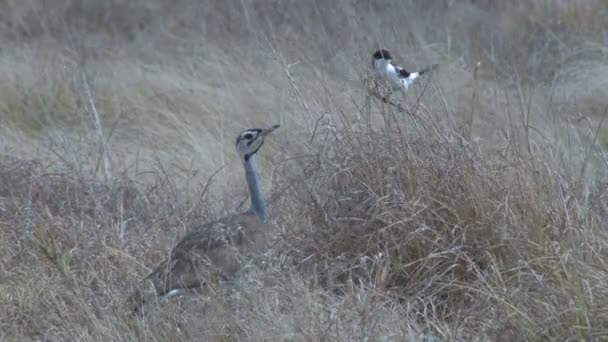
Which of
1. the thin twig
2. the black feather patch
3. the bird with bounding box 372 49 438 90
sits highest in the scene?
the bird with bounding box 372 49 438 90

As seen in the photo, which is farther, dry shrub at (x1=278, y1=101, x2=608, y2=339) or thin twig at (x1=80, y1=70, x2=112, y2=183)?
thin twig at (x1=80, y1=70, x2=112, y2=183)

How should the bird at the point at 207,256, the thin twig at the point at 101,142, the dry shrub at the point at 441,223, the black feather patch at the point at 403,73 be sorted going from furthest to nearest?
the thin twig at the point at 101,142 < the black feather patch at the point at 403,73 < the bird at the point at 207,256 < the dry shrub at the point at 441,223

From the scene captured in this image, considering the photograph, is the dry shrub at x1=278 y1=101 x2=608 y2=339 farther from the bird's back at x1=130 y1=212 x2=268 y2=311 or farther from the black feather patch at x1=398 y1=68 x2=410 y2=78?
the black feather patch at x1=398 y1=68 x2=410 y2=78

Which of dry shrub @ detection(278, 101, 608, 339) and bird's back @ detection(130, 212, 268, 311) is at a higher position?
bird's back @ detection(130, 212, 268, 311)

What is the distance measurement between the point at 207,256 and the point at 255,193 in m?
0.65

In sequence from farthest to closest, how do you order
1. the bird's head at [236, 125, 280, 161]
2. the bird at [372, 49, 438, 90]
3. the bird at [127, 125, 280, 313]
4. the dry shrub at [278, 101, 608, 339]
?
the bird at [372, 49, 438, 90], the bird's head at [236, 125, 280, 161], the bird at [127, 125, 280, 313], the dry shrub at [278, 101, 608, 339]

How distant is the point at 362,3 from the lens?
52.1 ft

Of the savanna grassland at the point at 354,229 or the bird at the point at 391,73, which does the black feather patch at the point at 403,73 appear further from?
the savanna grassland at the point at 354,229

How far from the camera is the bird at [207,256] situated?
6.50 meters

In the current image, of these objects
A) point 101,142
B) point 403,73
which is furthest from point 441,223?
point 101,142

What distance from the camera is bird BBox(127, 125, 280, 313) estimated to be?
6.50m

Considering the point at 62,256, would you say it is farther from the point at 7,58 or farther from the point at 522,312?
the point at 7,58

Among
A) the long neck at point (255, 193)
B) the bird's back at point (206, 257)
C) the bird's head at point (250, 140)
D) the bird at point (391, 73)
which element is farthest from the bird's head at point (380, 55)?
the bird's back at point (206, 257)

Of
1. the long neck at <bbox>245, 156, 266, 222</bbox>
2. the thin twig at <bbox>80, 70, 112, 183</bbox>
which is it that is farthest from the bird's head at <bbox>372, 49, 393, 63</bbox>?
the thin twig at <bbox>80, 70, 112, 183</bbox>
